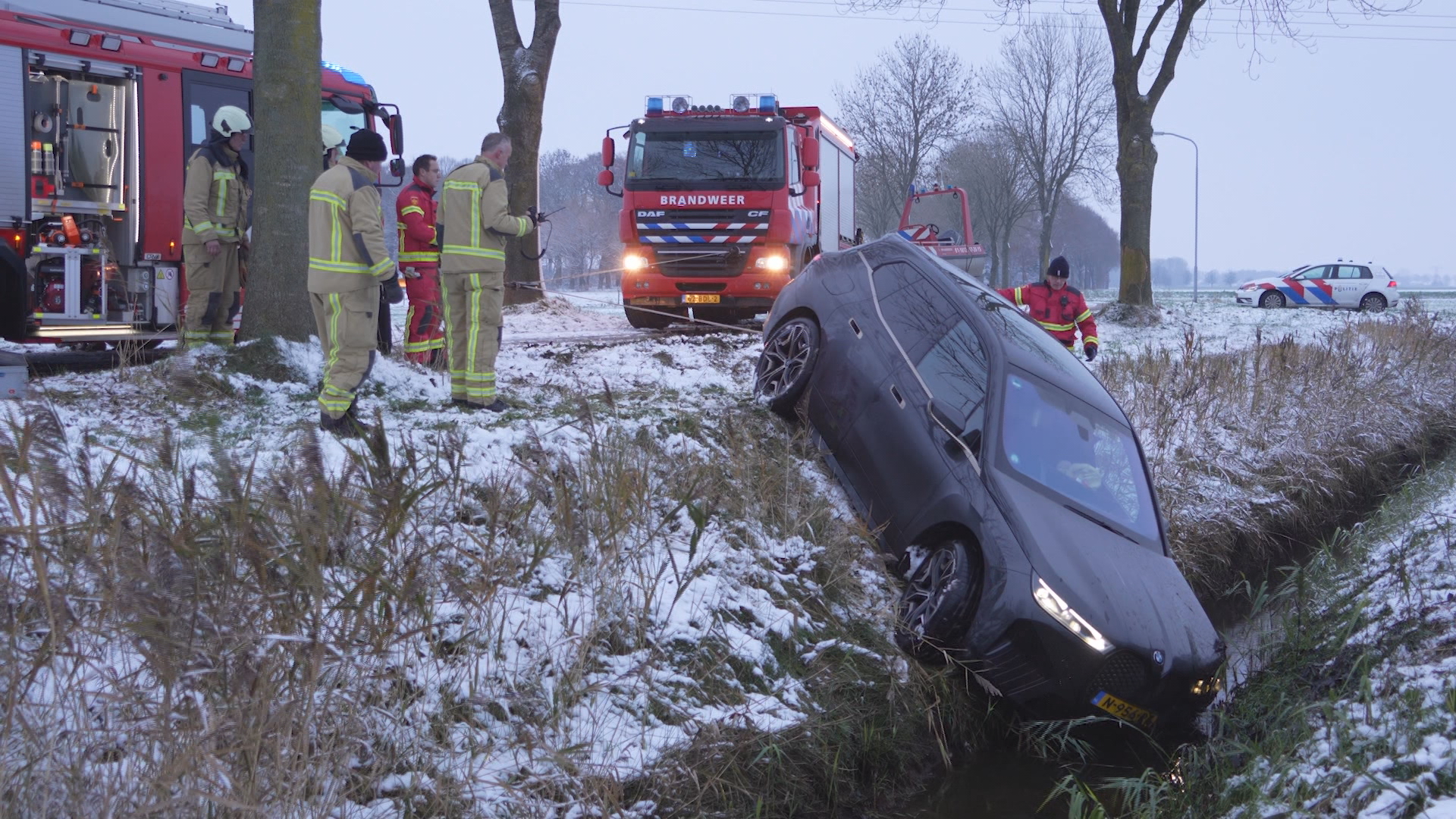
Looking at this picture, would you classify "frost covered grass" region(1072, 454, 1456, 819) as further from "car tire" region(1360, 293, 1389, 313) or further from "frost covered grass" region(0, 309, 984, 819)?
"car tire" region(1360, 293, 1389, 313)

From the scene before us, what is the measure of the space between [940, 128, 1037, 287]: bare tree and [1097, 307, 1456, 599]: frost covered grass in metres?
34.0

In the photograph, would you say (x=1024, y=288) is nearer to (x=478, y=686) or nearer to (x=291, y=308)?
(x=291, y=308)

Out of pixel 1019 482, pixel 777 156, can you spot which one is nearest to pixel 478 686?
pixel 1019 482

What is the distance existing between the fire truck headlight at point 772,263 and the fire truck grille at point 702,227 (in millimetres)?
233

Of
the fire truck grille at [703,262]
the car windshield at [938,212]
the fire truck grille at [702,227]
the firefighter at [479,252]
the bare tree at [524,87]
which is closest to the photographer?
the firefighter at [479,252]

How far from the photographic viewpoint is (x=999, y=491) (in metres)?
5.10

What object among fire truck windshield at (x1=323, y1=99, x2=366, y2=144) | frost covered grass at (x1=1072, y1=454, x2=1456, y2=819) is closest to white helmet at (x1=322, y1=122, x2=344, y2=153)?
fire truck windshield at (x1=323, y1=99, x2=366, y2=144)

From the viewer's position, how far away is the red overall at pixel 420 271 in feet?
27.3

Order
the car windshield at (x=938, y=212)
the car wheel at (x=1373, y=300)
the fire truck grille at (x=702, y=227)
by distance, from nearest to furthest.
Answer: the fire truck grille at (x=702, y=227)
the car windshield at (x=938, y=212)
the car wheel at (x=1373, y=300)

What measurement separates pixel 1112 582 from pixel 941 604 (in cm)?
72

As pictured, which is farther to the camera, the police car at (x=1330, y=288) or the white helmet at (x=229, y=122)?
the police car at (x=1330, y=288)

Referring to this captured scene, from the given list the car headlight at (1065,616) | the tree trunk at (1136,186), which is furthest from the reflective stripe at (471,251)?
the tree trunk at (1136,186)

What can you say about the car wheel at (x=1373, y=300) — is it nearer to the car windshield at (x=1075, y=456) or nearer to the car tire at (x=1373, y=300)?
the car tire at (x=1373, y=300)

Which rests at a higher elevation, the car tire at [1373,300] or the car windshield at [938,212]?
the car windshield at [938,212]
